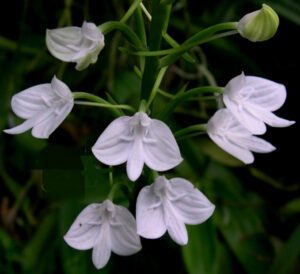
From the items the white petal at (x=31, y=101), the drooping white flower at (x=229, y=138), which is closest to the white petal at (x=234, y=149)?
the drooping white flower at (x=229, y=138)

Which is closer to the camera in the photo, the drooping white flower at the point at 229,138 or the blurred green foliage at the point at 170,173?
the drooping white flower at the point at 229,138

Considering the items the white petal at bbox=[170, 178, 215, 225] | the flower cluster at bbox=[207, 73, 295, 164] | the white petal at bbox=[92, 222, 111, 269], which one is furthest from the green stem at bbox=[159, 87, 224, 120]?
the white petal at bbox=[92, 222, 111, 269]

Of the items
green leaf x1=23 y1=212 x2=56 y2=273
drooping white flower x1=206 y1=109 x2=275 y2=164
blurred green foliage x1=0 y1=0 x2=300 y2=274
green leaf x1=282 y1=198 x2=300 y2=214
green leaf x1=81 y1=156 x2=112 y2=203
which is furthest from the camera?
green leaf x1=282 y1=198 x2=300 y2=214

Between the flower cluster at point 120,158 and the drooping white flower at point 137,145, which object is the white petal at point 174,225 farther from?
the drooping white flower at point 137,145

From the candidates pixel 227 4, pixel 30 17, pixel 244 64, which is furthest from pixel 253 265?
pixel 30 17

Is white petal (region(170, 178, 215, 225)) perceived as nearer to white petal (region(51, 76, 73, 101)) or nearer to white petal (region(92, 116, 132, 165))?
white petal (region(92, 116, 132, 165))

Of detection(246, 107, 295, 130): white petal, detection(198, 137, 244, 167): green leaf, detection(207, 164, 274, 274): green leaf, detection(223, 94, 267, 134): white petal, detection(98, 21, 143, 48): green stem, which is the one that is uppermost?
detection(98, 21, 143, 48): green stem

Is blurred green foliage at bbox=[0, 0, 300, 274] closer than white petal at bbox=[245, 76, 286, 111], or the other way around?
white petal at bbox=[245, 76, 286, 111]
